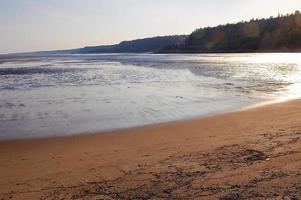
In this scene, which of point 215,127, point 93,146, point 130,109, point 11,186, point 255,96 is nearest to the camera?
point 11,186

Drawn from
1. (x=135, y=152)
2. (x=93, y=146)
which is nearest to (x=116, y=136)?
(x=93, y=146)

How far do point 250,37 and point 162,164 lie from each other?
98.9 meters

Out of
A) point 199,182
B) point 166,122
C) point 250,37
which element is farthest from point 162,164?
point 250,37

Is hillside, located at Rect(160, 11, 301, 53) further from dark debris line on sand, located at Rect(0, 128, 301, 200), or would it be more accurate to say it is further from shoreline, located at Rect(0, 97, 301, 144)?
dark debris line on sand, located at Rect(0, 128, 301, 200)

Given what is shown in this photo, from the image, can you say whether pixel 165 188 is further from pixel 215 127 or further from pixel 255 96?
pixel 255 96

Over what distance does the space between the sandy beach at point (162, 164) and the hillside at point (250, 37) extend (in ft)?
245

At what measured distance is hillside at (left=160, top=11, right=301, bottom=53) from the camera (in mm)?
86312

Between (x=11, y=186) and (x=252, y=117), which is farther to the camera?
(x=252, y=117)

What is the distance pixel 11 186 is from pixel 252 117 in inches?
265

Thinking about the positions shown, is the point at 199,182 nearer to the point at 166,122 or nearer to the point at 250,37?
the point at 166,122

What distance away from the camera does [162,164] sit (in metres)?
6.48

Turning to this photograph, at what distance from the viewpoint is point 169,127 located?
32.9 ft

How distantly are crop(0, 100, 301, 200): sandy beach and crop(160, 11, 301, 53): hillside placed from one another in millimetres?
74801

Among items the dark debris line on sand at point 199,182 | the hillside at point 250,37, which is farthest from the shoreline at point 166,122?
the hillside at point 250,37
